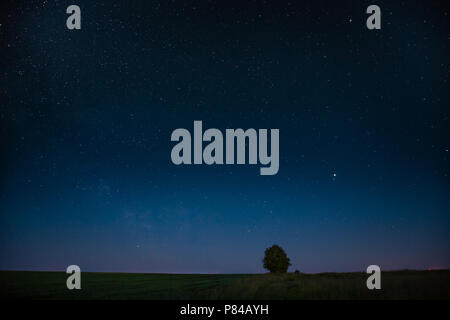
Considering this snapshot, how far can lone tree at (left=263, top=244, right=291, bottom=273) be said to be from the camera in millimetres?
16453

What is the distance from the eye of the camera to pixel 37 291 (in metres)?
10.4

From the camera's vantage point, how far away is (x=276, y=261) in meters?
16.7

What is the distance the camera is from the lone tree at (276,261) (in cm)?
1645

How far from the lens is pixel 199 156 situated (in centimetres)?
912

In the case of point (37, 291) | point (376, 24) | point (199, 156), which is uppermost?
point (376, 24)
